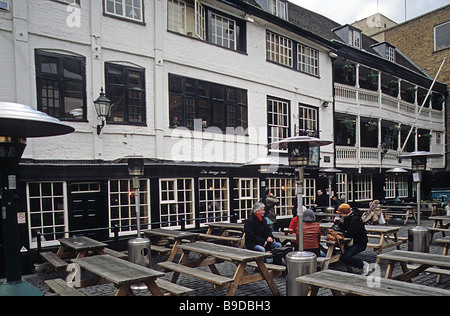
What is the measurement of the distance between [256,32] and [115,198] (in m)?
9.05

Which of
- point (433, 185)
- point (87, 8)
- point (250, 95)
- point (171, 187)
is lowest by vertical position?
point (433, 185)

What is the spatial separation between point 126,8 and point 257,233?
26.9 ft

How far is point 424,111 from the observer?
2541 centimetres

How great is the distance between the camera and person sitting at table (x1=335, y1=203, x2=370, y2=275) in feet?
22.5

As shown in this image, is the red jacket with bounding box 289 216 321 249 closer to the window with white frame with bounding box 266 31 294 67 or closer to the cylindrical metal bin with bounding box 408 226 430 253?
the cylindrical metal bin with bounding box 408 226 430 253

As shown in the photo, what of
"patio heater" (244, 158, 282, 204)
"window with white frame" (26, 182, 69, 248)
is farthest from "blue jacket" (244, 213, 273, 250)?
"window with white frame" (26, 182, 69, 248)

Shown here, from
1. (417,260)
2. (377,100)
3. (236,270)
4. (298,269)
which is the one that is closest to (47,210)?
(236,270)

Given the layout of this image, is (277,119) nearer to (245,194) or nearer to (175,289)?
(245,194)

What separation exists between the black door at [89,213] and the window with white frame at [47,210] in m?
0.27

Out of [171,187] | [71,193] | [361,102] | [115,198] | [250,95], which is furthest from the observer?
[361,102]

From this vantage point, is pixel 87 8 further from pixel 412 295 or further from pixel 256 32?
pixel 412 295

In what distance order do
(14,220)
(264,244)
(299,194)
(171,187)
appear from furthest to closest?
1. (171,187)
2. (264,244)
3. (299,194)
4. (14,220)

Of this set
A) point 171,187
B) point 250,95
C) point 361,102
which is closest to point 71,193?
point 171,187

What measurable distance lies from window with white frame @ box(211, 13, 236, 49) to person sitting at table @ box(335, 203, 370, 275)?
8.78 meters
